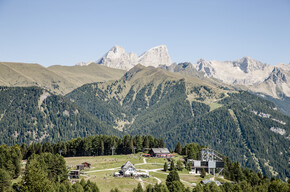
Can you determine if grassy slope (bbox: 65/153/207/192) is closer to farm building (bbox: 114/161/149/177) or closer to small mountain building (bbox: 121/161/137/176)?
farm building (bbox: 114/161/149/177)

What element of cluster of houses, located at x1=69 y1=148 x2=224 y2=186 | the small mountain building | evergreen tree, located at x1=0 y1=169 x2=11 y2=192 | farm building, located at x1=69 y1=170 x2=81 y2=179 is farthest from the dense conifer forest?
the small mountain building

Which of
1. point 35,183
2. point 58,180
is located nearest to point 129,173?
point 58,180

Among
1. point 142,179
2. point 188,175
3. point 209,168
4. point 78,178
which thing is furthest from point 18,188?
point 209,168

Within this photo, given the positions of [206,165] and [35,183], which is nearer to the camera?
[35,183]

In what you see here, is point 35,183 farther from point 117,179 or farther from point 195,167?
point 195,167

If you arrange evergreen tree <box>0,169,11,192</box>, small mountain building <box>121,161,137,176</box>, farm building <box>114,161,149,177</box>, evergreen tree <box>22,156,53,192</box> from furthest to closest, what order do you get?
small mountain building <box>121,161,137,176</box>
farm building <box>114,161,149,177</box>
evergreen tree <box>0,169,11,192</box>
evergreen tree <box>22,156,53,192</box>

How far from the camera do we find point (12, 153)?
154375 millimetres

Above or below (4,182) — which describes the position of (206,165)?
above

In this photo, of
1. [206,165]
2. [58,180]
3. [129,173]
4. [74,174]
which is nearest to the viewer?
[58,180]

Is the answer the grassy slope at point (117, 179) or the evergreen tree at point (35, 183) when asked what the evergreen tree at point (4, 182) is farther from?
the grassy slope at point (117, 179)

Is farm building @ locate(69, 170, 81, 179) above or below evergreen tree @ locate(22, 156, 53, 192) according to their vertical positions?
below

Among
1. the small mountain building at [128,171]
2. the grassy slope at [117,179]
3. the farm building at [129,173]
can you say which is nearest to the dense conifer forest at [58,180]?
the grassy slope at [117,179]

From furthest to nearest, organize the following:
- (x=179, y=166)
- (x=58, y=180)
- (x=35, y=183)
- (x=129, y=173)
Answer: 1. (x=179, y=166)
2. (x=129, y=173)
3. (x=58, y=180)
4. (x=35, y=183)

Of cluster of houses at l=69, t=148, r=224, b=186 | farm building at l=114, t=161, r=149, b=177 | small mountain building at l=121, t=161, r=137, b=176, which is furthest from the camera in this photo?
small mountain building at l=121, t=161, r=137, b=176
